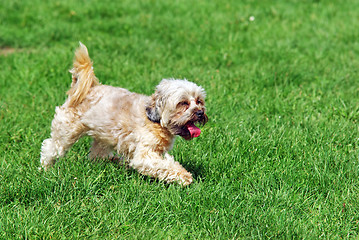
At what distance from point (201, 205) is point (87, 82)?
196 cm

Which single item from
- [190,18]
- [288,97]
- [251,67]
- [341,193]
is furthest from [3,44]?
[341,193]

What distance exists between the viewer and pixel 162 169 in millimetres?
4488

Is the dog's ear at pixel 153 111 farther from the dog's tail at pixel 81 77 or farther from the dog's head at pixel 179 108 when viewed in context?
the dog's tail at pixel 81 77

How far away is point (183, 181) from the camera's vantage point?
14.7ft

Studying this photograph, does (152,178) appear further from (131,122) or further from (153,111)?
(153,111)

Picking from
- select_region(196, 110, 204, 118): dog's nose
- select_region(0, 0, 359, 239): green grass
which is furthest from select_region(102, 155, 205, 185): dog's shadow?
select_region(196, 110, 204, 118): dog's nose

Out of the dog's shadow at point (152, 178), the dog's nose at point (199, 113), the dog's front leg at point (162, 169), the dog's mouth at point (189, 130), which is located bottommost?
the dog's shadow at point (152, 178)

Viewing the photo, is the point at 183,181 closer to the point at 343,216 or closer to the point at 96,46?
the point at 343,216

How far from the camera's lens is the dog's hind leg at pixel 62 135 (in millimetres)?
5160

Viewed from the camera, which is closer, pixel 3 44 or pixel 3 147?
pixel 3 147

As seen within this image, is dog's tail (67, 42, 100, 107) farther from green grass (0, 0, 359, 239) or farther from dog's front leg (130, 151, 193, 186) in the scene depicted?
dog's front leg (130, 151, 193, 186)

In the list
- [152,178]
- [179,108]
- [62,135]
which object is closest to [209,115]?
[152,178]

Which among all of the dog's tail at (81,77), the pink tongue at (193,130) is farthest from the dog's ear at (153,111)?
the dog's tail at (81,77)

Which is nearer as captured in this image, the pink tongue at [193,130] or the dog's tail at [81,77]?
the pink tongue at [193,130]
